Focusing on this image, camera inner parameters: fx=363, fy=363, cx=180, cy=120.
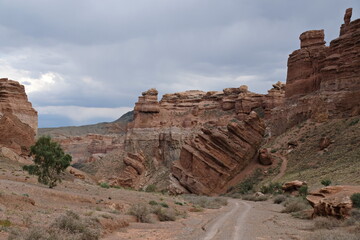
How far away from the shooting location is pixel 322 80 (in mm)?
52000

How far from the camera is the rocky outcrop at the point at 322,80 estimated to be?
156 ft

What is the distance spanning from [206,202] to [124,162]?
4058 centimetres

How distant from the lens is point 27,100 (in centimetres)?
5216

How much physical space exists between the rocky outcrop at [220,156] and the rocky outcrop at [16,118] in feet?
67.1

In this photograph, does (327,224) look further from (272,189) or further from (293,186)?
(272,189)

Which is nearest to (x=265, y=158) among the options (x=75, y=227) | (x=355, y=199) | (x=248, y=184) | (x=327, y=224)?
(x=248, y=184)

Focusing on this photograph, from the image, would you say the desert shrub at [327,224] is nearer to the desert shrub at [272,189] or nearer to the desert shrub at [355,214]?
the desert shrub at [355,214]

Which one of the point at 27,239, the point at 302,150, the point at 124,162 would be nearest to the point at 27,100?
the point at 124,162

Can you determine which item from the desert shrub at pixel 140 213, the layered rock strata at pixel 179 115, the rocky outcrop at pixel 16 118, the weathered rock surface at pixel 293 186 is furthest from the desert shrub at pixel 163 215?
the layered rock strata at pixel 179 115

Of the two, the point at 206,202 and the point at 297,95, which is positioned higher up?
the point at 297,95

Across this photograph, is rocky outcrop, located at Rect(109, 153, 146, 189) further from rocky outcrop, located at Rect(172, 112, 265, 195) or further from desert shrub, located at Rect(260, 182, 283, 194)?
desert shrub, located at Rect(260, 182, 283, 194)

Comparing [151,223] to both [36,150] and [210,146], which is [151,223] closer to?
[36,150]

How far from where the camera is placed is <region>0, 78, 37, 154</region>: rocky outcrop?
4129 cm

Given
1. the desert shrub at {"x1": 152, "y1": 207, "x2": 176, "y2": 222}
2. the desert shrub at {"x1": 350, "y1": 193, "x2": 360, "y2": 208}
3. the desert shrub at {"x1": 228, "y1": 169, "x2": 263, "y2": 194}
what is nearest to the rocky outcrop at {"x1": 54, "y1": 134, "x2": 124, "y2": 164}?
the desert shrub at {"x1": 228, "y1": 169, "x2": 263, "y2": 194}
